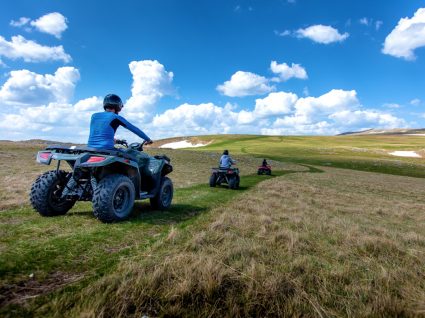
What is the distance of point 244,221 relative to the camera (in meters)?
9.03

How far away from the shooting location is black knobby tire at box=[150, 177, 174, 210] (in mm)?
10102

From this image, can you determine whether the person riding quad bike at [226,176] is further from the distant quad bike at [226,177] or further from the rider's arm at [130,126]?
the rider's arm at [130,126]

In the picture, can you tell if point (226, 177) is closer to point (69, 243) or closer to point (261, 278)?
point (69, 243)

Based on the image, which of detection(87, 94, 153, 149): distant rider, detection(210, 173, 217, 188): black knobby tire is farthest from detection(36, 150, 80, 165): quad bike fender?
detection(210, 173, 217, 188): black knobby tire

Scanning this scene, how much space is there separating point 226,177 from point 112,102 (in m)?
12.4

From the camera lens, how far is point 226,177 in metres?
20.1

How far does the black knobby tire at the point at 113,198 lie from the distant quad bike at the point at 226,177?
1153 cm

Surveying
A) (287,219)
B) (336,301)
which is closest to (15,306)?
(336,301)

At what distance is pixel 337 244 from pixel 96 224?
18.1ft

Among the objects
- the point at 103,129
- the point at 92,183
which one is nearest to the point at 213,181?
the point at 103,129

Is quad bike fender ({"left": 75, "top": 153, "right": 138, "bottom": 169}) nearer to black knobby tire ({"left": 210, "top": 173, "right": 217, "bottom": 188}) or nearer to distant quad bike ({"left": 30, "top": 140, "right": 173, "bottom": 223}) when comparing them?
distant quad bike ({"left": 30, "top": 140, "right": 173, "bottom": 223})

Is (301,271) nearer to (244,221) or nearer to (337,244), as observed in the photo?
(337,244)

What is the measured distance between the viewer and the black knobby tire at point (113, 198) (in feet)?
24.2

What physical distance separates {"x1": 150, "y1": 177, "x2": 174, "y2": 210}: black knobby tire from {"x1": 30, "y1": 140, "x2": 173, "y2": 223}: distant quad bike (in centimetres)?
86
